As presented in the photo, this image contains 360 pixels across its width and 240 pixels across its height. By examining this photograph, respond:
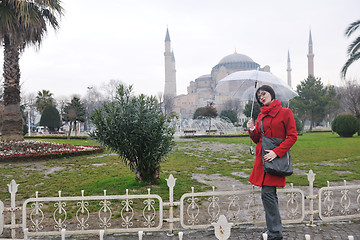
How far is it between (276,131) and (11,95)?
1434cm

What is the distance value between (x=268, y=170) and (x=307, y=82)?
4491 cm

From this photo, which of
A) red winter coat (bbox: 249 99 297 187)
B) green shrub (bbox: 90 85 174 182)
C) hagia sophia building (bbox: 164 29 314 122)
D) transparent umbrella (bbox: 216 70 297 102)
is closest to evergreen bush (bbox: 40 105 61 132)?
transparent umbrella (bbox: 216 70 297 102)

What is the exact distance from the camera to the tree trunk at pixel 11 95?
13.3m

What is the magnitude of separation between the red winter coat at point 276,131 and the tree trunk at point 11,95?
46.0 feet

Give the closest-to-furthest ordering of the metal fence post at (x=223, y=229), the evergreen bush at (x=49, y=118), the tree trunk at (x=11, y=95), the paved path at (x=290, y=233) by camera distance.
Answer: the metal fence post at (x=223, y=229)
the paved path at (x=290, y=233)
the tree trunk at (x=11, y=95)
the evergreen bush at (x=49, y=118)

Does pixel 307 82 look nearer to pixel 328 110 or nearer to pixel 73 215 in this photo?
pixel 328 110

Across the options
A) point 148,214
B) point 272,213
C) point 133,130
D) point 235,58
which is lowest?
point 148,214

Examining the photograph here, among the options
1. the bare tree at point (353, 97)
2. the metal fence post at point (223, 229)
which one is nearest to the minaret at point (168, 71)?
the bare tree at point (353, 97)

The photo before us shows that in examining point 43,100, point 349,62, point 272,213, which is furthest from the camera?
point 43,100

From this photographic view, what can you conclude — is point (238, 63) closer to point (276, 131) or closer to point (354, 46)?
point (354, 46)

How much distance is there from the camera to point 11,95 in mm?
13328

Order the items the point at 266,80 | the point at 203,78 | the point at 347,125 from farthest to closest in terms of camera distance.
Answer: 1. the point at 203,78
2. the point at 347,125
3. the point at 266,80

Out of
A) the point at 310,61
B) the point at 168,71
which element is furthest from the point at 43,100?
the point at 310,61

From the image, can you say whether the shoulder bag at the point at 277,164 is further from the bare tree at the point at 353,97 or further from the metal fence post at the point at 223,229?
the bare tree at the point at 353,97
